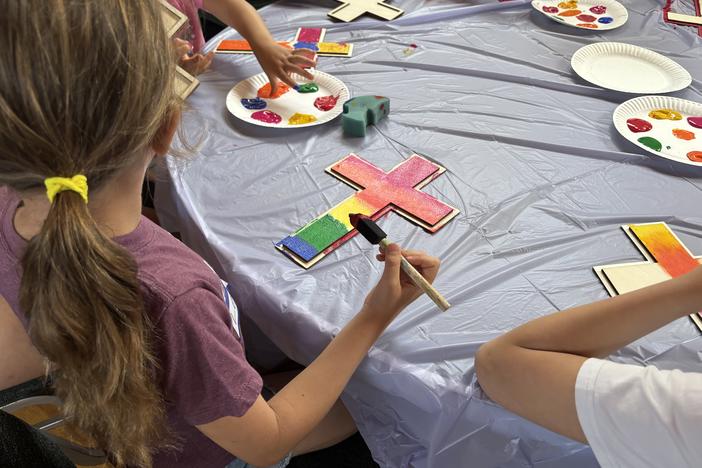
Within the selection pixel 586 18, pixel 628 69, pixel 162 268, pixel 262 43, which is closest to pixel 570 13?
pixel 586 18

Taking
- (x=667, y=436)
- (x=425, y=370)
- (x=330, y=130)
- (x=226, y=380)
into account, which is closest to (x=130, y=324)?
(x=226, y=380)

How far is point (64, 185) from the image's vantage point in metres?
0.53

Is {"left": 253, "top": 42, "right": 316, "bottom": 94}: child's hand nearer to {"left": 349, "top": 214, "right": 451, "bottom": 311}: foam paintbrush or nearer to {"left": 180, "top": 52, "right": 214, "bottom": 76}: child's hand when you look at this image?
{"left": 180, "top": 52, "right": 214, "bottom": 76}: child's hand

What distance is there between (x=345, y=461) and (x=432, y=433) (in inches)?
23.5

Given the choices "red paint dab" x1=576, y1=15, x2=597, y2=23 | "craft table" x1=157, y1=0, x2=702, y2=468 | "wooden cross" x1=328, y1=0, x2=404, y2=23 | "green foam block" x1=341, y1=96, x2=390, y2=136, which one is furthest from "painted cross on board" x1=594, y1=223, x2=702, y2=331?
"wooden cross" x1=328, y1=0, x2=404, y2=23

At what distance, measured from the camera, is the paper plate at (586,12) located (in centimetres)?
142

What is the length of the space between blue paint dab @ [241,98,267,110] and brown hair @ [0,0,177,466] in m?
0.58

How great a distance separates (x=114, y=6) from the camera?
1.70ft

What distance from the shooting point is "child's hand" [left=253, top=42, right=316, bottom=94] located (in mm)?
1225

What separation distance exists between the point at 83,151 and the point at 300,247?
42 cm

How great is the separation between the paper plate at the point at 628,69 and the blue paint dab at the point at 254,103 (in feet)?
2.11

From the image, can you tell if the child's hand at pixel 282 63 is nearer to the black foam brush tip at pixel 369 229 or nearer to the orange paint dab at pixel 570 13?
the black foam brush tip at pixel 369 229

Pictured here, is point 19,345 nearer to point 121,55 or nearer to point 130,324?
point 130,324

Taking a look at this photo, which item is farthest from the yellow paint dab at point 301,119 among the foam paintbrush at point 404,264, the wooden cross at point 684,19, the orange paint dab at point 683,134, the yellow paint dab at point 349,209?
the wooden cross at point 684,19
